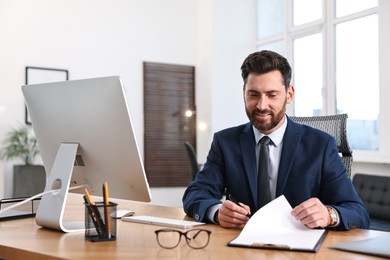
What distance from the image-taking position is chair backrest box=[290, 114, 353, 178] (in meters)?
2.16

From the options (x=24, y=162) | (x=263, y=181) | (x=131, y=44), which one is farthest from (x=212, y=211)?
(x=131, y=44)

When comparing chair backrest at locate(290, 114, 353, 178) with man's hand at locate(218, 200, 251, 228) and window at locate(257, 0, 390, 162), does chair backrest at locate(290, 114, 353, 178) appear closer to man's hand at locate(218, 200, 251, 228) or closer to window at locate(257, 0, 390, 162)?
man's hand at locate(218, 200, 251, 228)

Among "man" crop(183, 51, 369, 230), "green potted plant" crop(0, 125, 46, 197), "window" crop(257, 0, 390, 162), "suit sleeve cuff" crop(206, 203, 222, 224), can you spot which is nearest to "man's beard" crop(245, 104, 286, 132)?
"man" crop(183, 51, 369, 230)

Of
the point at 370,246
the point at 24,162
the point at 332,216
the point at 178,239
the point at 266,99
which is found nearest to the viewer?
the point at 370,246

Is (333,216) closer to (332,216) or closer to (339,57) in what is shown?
(332,216)

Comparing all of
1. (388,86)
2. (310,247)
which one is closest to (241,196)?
(310,247)

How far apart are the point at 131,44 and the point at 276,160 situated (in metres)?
5.17

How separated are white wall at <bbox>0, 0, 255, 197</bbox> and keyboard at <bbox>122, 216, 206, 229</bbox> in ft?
14.0

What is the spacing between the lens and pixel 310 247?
1272 millimetres

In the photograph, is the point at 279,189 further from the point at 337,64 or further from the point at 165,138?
the point at 165,138

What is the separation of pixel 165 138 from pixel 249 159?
16.7 ft

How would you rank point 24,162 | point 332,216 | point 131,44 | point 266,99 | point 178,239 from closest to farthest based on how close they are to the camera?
point 178,239, point 332,216, point 266,99, point 24,162, point 131,44

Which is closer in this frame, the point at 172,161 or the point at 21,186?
the point at 21,186

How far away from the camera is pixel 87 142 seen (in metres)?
1.67
